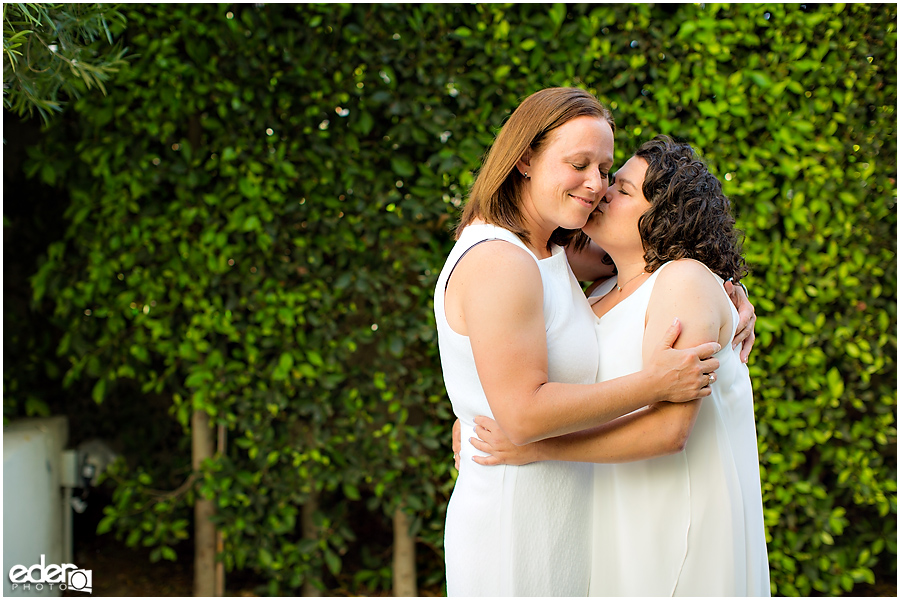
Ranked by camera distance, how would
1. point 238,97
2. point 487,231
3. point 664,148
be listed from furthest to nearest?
point 238,97 < point 664,148 < point 487,231

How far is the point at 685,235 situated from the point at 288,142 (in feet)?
6.27

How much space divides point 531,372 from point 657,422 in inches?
13.1

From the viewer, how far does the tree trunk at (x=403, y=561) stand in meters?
3.11

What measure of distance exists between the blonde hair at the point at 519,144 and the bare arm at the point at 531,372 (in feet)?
0.71

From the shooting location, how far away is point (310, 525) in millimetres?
3162

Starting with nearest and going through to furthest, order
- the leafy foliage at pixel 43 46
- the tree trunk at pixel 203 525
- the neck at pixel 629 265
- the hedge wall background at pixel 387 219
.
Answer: the neck at pixel 629 265
the leafy foliage at pixel 43 46
the hedge wall background at pixel 387 219
the tree trunk at pixel 203 525

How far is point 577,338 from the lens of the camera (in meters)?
1.61

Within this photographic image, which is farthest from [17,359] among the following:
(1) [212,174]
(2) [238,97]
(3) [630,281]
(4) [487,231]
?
(3) [630,281]

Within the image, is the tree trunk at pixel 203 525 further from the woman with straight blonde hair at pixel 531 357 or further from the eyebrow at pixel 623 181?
the eyebrow at pixel 623 181

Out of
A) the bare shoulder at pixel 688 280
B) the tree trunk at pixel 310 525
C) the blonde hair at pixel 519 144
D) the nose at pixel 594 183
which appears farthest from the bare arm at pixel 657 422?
the tree trunk at pixel 310 525

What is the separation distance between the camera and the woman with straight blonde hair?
4.73 ft

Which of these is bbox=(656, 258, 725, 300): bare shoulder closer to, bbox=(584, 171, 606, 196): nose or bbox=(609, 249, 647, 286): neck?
bbox=(609, 249, 647, 286): neck

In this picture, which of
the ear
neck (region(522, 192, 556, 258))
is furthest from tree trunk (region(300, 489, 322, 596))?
the ear

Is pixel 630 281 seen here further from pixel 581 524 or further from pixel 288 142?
pixel 288 142
